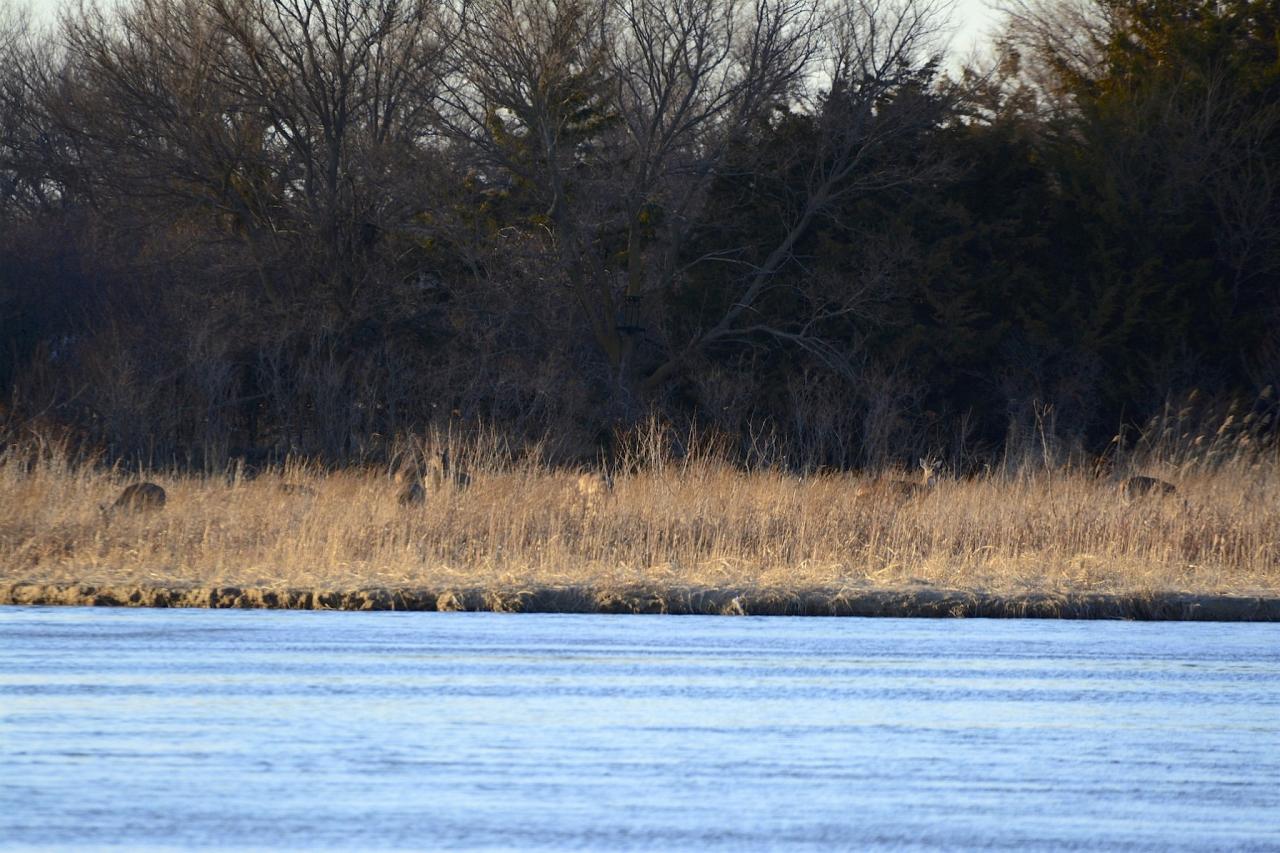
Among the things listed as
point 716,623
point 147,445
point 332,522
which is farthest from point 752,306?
point 716,623

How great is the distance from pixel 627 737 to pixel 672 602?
519 centimetres

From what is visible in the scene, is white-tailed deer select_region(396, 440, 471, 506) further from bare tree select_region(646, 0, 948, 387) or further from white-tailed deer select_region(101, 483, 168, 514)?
bare tree select_region(646, 0, 948, 387)

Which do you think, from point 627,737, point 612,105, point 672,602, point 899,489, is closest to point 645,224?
point 612,105

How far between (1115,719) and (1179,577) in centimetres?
571

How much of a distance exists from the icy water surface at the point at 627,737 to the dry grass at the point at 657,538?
6.56 ft

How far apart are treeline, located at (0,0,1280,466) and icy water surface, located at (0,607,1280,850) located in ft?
60.5

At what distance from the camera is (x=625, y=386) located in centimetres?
3025

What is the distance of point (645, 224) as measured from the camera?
104ft

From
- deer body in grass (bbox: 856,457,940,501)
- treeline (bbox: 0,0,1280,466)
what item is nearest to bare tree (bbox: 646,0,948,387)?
treeline (bbox: 0,0,1280,466)

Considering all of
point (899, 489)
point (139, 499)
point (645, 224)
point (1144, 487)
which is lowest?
point (139, 499)

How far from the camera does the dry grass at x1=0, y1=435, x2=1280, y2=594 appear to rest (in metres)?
13.4

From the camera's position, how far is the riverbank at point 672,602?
1253 centimetres

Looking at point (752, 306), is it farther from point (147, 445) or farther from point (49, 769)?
point (49, 769)

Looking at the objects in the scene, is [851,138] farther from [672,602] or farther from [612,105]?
[672,602]
